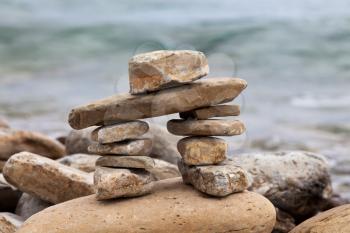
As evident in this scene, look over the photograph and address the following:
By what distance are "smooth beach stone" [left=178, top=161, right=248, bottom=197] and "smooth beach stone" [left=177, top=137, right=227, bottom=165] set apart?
0.06m

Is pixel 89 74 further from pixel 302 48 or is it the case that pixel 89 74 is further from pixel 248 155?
pixel 248 155

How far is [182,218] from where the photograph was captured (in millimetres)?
5352

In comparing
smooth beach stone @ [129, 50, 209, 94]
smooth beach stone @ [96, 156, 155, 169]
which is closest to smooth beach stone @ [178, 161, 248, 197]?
smooth beach stone @ [96, 156, 155, 169]

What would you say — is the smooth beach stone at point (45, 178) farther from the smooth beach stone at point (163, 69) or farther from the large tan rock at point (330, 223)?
the large tan rock at point (330, 223)

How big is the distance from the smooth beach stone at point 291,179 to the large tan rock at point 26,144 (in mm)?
2932

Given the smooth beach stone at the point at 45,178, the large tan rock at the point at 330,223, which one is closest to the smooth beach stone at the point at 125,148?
the smooth beach stone at the point at 45,178

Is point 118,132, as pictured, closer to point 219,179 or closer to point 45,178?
point 219,179

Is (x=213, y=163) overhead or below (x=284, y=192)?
overhead

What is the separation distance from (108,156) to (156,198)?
0.54 m

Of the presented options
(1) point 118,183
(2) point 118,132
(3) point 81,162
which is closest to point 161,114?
(2) point 118,132

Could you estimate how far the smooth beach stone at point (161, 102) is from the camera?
5.35 m

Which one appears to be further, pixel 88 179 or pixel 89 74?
pixel 89 74

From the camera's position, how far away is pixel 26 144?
29.5ft

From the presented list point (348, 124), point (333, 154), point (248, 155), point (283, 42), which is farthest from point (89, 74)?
point (248, 155)
